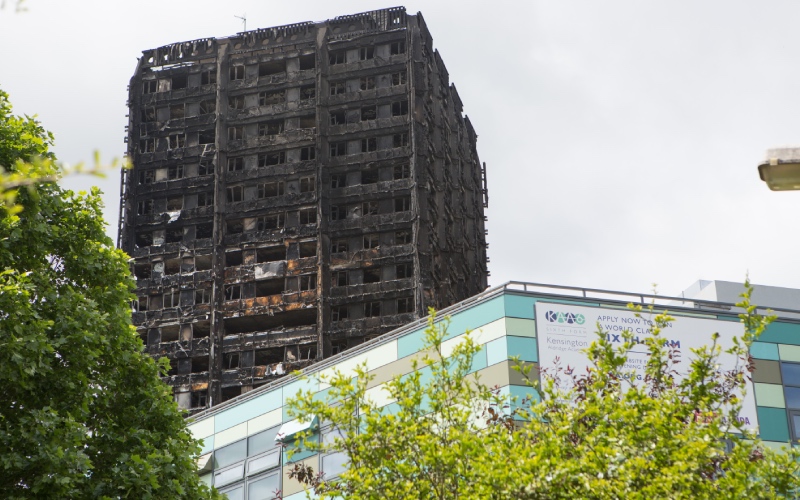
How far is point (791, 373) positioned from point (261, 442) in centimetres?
2187

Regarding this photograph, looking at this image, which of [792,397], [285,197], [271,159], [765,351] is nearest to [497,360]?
[765,351]

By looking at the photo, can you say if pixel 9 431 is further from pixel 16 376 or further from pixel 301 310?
pixel 301 310

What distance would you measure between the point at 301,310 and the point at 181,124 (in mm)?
21695

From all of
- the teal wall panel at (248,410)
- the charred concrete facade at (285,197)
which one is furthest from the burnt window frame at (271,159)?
the teal wall panel at (248,410)

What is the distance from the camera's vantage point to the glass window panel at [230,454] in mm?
51188

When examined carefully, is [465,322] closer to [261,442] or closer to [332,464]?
[332,464]

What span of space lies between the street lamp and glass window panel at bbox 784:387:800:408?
4009cm

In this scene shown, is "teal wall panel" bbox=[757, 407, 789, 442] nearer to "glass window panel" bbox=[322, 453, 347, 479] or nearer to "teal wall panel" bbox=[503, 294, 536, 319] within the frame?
"teal wall panel" bbox=[503, 294, 536, 319]

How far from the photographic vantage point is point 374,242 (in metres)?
97.1

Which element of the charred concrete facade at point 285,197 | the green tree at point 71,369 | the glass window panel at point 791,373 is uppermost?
the charred concrete facade at point 285,197

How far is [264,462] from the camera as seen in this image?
49688 mm

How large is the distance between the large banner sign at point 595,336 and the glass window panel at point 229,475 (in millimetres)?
14376

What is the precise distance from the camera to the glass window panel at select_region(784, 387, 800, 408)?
4716cm

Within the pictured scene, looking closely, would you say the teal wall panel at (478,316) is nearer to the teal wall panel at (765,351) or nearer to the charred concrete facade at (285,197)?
→ the teal wall panel at (765,351)
